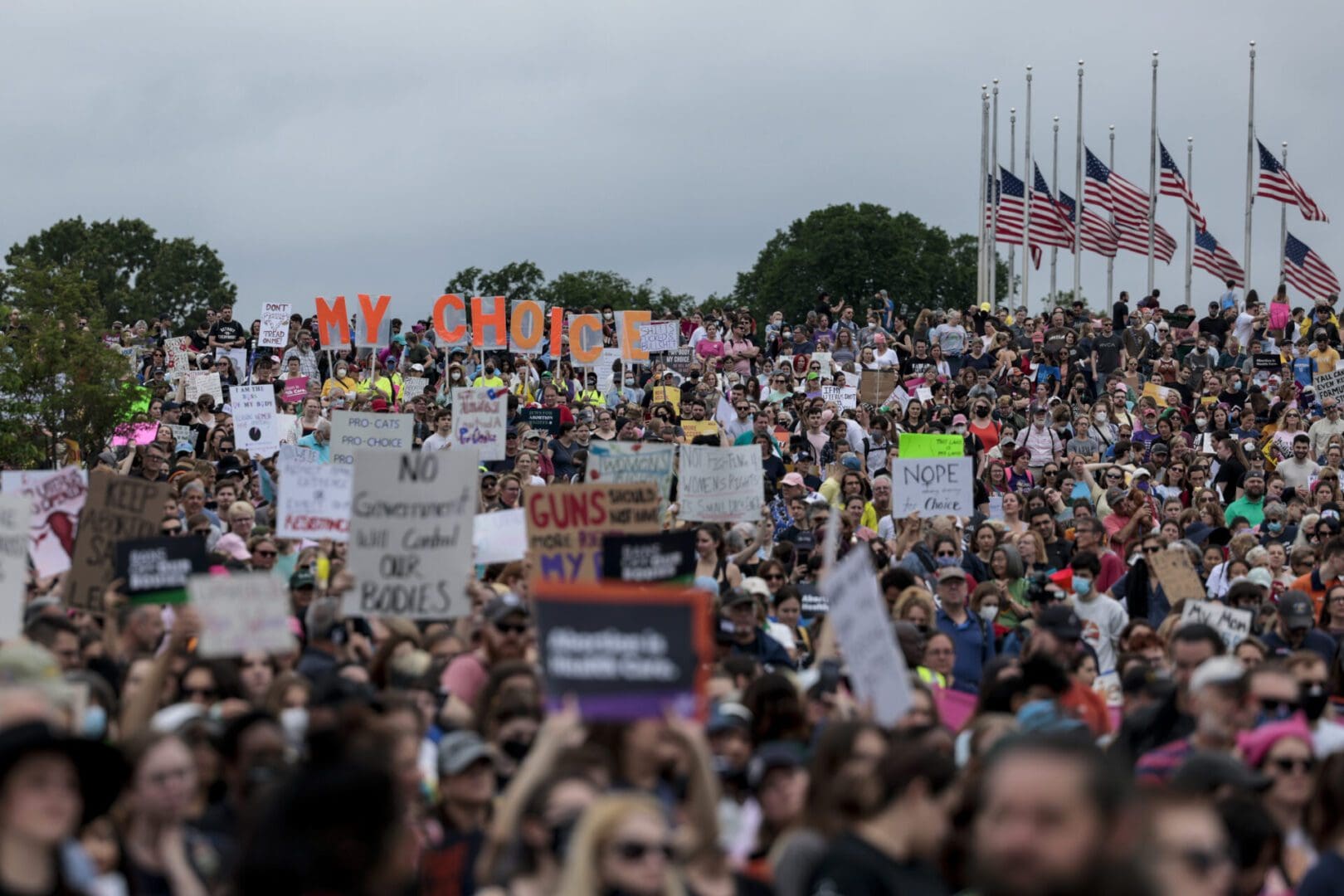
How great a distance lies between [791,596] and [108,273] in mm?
98098

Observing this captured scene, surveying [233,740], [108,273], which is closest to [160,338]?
[233,740]

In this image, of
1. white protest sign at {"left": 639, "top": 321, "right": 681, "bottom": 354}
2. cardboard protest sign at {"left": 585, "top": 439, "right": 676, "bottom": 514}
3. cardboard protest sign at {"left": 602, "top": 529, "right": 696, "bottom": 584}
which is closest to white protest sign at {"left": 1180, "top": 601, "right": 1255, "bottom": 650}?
cardboard protest sign at {"left": 602, "top": 529, "right": 696, "bottom": 584}

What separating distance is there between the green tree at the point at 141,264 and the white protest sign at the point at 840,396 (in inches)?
3034

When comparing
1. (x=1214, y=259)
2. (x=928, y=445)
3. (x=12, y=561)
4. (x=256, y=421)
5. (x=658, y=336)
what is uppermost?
(x=1214, y=259)

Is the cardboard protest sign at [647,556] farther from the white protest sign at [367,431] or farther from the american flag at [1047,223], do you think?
the american flag at [1047,223]

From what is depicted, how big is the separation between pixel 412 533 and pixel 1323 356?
2141cm

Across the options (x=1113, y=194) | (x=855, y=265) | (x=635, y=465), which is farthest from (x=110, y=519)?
(x=855, y=265)

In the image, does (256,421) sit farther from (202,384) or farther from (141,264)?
(141,264)

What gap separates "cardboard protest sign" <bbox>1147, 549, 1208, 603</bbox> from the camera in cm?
1541

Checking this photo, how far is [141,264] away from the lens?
362 feet

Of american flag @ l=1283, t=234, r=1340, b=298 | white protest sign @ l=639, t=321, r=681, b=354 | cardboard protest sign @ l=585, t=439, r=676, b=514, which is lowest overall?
cardboard protest sign @ l=585, t=439, r=676, b=514

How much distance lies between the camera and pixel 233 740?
7.63m

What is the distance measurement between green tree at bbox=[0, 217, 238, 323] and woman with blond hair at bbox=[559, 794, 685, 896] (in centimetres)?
9874

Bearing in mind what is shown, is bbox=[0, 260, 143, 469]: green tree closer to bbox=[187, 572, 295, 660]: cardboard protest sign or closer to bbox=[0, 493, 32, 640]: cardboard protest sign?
→ bbox=[0, 493, 32, 640]: cardboard protest sign
